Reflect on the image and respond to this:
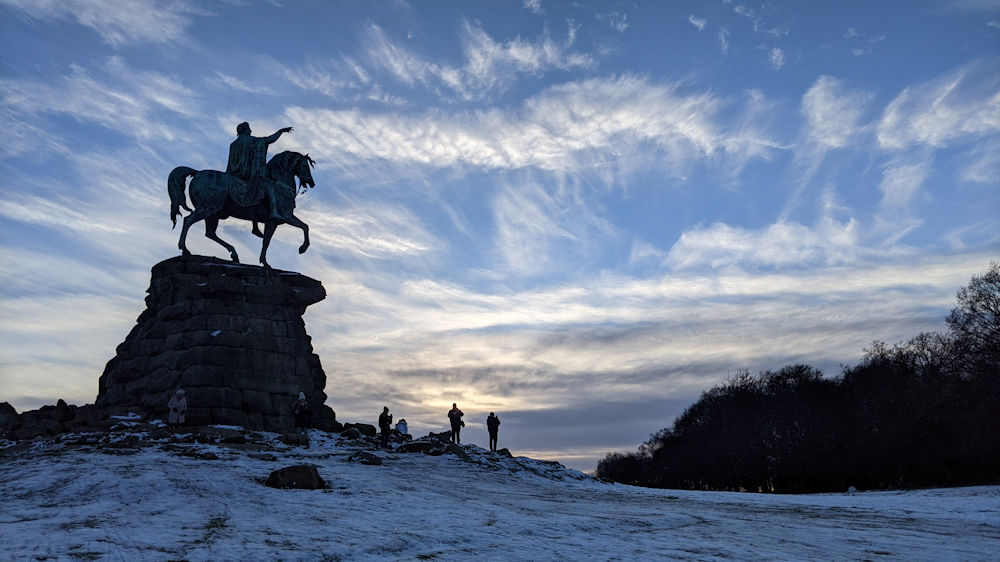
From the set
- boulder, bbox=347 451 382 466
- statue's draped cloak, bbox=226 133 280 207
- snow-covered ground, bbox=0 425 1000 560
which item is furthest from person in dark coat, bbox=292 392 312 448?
statue's draped cloak, bbox=226 133 280 207

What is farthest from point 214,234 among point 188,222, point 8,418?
point 8,418

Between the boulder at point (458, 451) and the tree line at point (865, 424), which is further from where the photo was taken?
the tree line at point (865, 424)

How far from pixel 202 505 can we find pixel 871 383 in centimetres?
4141

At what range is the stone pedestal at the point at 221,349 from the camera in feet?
74.6

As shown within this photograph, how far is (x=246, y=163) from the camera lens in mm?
25812

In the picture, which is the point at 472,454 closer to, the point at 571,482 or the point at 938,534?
the point at 571,482

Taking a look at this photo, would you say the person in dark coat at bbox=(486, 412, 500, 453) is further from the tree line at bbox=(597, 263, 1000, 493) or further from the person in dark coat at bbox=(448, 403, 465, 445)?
the tree line at bbox=(597, 263, 1000, 493)

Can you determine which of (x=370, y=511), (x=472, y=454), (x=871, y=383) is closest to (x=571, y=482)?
(x=472, y=454)

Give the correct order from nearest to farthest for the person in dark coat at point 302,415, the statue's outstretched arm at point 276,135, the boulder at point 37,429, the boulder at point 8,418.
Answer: the boulder at point 37,429, the boulder at point 8,418, the person in dark coat at point 302,415, the statue's outstretched arm at point 276,135

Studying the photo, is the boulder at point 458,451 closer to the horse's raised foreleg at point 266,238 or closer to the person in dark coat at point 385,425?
the person in dark coat at point 385,425

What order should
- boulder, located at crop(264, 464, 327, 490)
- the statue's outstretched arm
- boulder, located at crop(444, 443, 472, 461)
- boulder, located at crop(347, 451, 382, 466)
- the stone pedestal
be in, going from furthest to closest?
1. the statue's outstretched arm
2. the stone pedestal
3. boulder, located at crop(444, 443, 472, 461)
4. boulder, located at crop(347, 451, 382, 466)
5. boulder, located at crop(264, 464, 327, 490)

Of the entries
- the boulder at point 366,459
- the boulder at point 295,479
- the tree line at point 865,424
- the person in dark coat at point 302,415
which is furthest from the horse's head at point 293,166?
the tree line at point 865,424

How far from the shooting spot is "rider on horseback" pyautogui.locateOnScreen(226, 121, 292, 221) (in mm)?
25547

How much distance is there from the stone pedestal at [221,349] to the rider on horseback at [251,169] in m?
2.31
